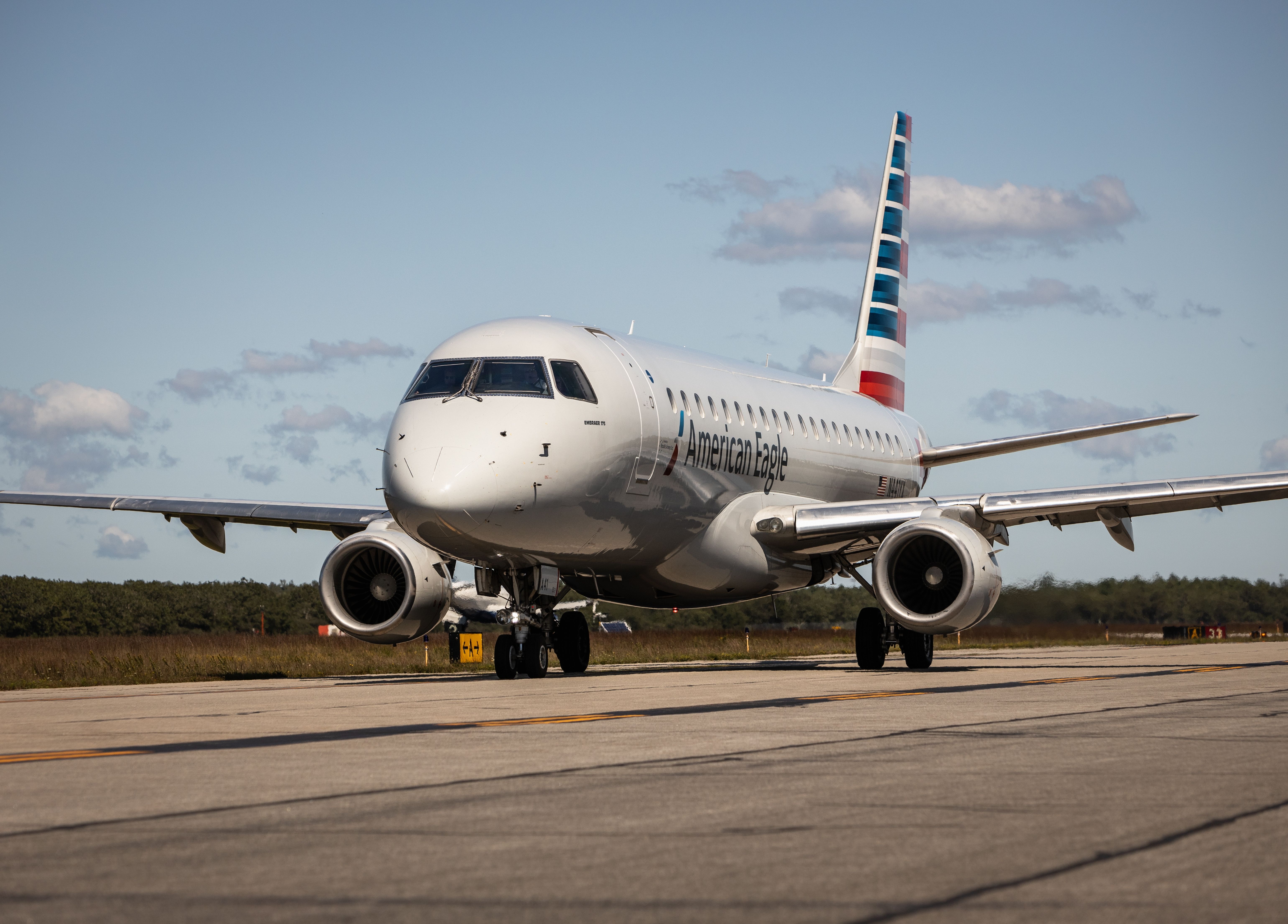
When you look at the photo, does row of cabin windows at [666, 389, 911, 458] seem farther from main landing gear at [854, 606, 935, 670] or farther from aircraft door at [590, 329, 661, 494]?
main landing gear at [854, 606, 935, 670]

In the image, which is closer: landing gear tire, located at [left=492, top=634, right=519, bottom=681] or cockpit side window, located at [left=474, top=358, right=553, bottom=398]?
cockpit side window, located at [left=474, top=358, right=553, bottom=398]

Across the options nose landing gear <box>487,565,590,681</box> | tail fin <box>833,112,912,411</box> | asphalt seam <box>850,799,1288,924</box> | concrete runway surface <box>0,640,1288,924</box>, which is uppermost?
tail fin <box>833,112,912,411</box>

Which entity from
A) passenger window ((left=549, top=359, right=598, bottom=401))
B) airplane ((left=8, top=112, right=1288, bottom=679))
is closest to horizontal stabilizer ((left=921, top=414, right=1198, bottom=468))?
airplane ((left=8, top=112, right=1288, bottom=679))

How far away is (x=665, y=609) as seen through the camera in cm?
2277

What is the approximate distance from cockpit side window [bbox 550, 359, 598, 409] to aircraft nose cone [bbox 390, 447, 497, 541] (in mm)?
1761

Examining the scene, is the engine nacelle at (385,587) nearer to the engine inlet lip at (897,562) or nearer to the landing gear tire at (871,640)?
the engine inlet lip at (897,562)

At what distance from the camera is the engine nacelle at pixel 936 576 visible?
1892 cm

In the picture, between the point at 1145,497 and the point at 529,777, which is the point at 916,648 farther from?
the point at 529,777

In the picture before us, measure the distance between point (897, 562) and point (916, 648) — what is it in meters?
2.59

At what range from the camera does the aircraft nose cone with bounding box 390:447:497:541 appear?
52.7 ft

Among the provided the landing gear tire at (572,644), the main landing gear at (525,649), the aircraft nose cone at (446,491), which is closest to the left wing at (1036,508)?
the landing gear tire at (572,644)

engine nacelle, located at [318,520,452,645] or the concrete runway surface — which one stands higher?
engine nacelle, located at [318,520,452,645]

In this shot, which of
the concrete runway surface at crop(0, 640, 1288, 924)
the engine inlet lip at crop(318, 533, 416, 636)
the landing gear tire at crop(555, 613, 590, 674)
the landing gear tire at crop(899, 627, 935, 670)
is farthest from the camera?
Answer: the landing gear tire at crop(899, 627, 935, 670)

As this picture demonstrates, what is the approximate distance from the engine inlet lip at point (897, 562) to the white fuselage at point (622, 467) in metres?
2.65
